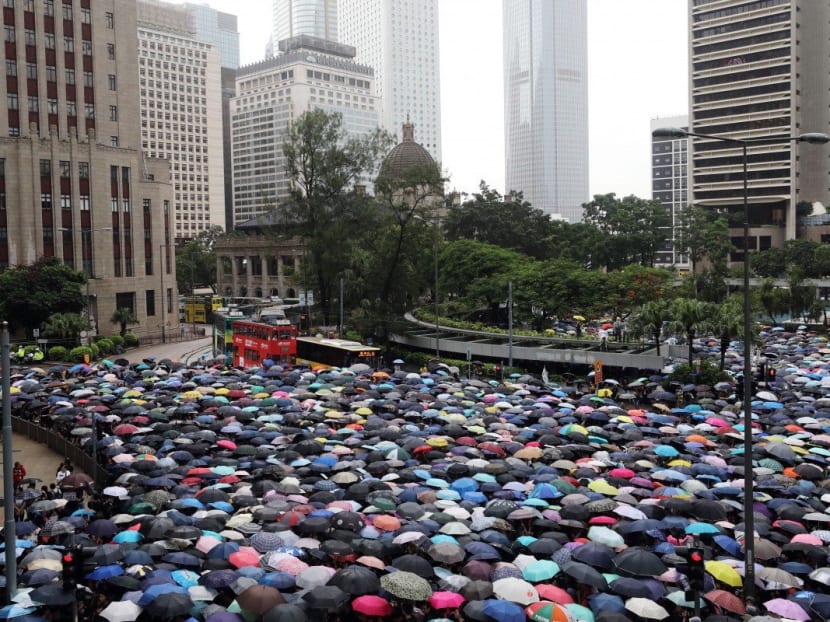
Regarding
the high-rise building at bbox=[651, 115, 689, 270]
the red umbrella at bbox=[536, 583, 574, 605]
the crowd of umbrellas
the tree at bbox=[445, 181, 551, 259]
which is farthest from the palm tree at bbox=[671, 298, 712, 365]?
the high-rise building at bbox=[651, 115, 689, 270]

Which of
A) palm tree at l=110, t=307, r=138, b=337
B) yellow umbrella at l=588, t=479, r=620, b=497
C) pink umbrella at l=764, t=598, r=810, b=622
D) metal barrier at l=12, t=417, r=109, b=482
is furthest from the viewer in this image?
palm tree at l=110, t=307, r=138, b=337

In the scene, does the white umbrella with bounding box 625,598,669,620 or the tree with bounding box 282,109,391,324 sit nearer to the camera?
the white umbrella with bounding box 625,598,669,620

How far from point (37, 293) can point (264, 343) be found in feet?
63.8

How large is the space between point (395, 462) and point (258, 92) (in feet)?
582

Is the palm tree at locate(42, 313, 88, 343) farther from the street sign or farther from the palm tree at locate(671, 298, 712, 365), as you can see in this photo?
the palm tree at locate(671, 298, 712, 365)

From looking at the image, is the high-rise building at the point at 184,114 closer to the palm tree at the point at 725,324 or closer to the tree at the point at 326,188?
the tree at the point at 326,188

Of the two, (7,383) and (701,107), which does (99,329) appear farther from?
(701,107)

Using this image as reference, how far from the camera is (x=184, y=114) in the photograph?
178000 millimetres

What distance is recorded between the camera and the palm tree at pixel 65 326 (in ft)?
176

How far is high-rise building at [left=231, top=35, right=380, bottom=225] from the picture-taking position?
183250 mm

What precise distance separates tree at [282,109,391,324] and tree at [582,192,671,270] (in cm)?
3558

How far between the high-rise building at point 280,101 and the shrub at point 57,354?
132m

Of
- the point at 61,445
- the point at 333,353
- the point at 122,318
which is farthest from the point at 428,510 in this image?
the point at 122,318

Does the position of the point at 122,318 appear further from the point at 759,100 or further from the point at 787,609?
the point at 759,100
